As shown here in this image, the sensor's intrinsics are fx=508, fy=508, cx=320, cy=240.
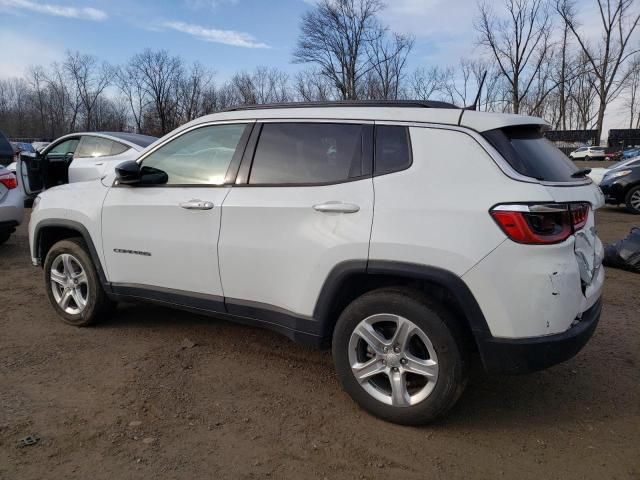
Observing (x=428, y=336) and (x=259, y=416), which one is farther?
(x=259, y=416)

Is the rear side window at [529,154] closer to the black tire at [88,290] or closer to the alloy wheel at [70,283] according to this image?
the black tire at [88,290]

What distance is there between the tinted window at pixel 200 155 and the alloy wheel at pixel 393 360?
4.85ft

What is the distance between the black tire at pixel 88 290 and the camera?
14.0 feet

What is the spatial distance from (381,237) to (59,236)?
3.34m

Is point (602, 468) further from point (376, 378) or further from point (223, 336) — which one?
point (223, 336)

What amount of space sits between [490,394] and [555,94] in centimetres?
7371

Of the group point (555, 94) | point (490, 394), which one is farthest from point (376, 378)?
point (555, 94)

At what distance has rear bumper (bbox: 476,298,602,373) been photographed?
2594 millimetres

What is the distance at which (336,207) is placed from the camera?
298cm

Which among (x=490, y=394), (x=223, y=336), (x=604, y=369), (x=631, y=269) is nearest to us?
(x=490, y=394)

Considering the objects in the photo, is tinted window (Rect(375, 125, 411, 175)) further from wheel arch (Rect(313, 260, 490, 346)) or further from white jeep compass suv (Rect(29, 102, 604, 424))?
wheel arch (Rect(313, 260, 490, 346))

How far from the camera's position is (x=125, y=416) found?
3.05m

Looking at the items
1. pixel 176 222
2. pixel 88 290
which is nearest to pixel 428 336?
pixel 176 222

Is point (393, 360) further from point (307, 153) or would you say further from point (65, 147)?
point (65, 147)
